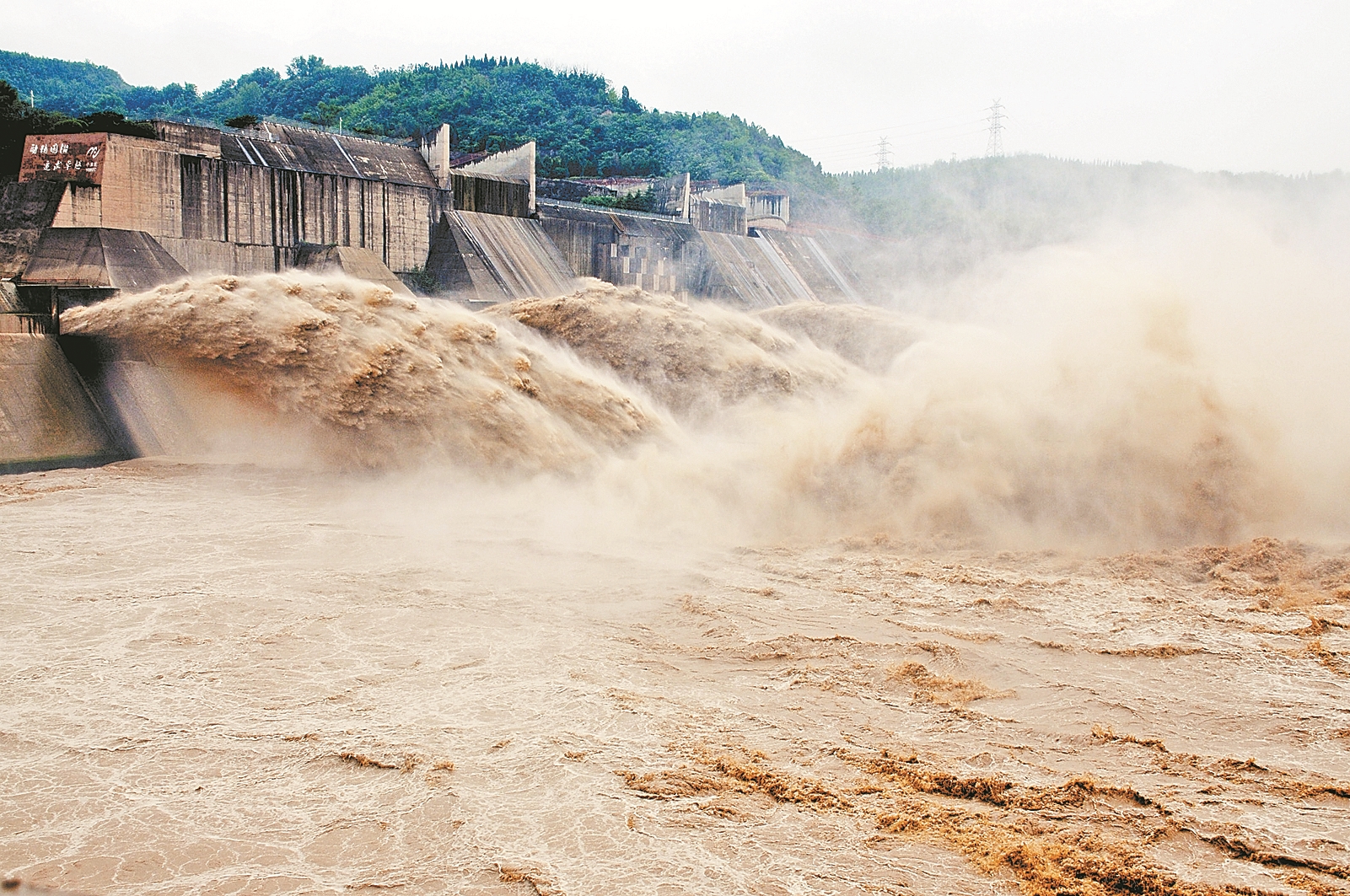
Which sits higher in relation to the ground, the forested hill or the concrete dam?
the forested hill

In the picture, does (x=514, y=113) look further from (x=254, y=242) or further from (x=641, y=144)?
(x=254, y=242)

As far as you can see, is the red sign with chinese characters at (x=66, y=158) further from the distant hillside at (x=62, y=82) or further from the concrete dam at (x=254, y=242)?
the distant hillside at (x=62, y=82)

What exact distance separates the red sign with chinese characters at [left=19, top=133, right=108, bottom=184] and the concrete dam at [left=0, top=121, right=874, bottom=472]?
48 millimetres

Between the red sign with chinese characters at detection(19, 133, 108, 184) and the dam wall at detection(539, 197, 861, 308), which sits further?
the dam wall at detection(539, 197, 861, 308)

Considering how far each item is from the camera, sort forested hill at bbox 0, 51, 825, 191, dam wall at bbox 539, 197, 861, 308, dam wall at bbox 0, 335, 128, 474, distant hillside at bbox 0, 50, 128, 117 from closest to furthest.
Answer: dam wall at bbox 0, 335, 128, 474 → dam wall at bbox 539, 197, 861, 308 → forested hill at bbox 0, 51, 825, 191 → distant hillside at bbox 0, 50, 128, 117

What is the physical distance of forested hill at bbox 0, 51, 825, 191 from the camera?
7500 centimetres

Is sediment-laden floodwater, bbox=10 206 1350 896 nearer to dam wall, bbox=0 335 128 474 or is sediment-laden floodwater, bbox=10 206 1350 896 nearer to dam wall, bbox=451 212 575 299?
dam wall, bbox=0 335 128 474

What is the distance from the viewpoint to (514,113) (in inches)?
3196

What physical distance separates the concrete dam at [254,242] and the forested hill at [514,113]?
2555cm

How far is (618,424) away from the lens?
15312mm

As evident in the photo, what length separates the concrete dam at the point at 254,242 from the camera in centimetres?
1537

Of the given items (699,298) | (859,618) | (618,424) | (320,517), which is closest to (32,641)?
(320,517)

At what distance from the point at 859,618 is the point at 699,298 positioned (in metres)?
38.2

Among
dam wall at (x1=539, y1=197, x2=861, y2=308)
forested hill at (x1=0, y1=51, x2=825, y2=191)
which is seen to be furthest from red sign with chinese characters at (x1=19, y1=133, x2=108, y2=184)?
forested hill at (x1=0, y1=51, x2=825, y2=191)
